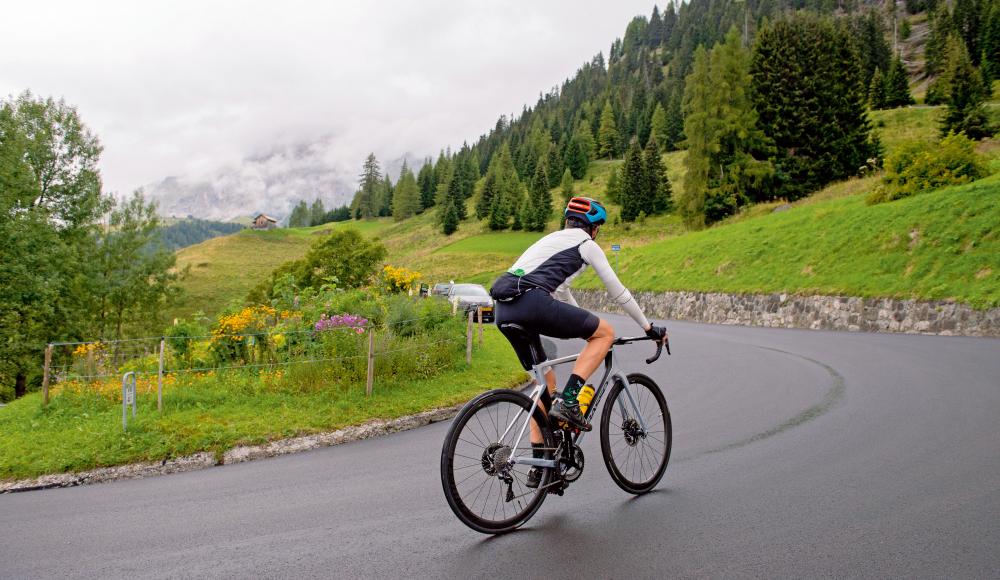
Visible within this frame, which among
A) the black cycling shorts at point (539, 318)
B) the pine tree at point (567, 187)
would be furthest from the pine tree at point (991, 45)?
the black cycling shorts at point (539, 318)

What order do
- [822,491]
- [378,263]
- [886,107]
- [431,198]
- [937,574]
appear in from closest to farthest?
[937,574], [822,491], [378,263], [886,107], [431,198]

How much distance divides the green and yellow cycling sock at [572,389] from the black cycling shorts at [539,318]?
320 millimetres

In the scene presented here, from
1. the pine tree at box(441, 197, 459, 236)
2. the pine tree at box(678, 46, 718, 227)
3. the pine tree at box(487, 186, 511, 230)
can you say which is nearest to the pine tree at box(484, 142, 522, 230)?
the pine tree at box(487, 186, 511, 230)

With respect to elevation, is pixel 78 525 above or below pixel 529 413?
below

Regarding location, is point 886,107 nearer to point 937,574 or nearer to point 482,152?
point 937,574

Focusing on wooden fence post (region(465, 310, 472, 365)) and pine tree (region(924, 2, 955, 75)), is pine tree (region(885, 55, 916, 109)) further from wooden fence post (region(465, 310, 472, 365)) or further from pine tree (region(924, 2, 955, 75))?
wooden fence post (region(465, 310, 472, 365))

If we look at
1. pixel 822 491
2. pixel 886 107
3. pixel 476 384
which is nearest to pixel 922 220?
pixel 476 384

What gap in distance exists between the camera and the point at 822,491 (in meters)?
4.93

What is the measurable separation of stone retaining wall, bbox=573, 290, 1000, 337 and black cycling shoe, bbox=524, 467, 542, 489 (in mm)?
16680

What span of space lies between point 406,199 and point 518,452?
158 metres

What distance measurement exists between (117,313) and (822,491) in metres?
46.7

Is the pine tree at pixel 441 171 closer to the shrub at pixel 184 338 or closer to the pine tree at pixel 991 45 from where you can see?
the pine tree at pixel 991 45

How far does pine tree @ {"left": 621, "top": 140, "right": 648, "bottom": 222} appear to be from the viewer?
86.7 m

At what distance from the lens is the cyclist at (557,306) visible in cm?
443
